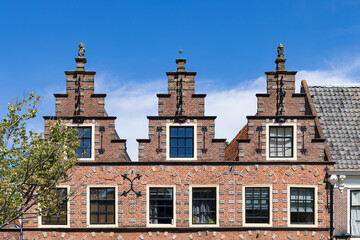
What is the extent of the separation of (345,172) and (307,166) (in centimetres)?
155

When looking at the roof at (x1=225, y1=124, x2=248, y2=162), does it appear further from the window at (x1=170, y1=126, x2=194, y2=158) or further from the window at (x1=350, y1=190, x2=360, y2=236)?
the window at (x1=350, y1=190, x2=360, y2=236)

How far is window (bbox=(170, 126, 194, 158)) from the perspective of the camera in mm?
21047

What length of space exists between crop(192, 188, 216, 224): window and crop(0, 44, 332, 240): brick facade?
0.25m

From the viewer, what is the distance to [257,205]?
819 inches

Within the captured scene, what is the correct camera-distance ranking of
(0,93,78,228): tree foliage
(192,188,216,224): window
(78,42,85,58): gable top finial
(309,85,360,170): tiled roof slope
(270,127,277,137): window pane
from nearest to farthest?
(0,93,78,228): tree foliage, (192,188,216,224): window, (270,127,277,137): window pane, (309,85,360,170): tiled roof slope, (78,42,85,58): gable top finial

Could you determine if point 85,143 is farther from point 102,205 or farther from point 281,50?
point 281,50

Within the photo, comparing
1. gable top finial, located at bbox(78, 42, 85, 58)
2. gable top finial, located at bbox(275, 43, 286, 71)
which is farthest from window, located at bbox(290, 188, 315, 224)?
gable top finial, located at bbox(78, 42, 85, 58)

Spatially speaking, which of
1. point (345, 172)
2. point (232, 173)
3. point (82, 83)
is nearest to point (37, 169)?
point (82, 83)

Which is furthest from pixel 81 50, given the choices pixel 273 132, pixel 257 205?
pixel 257 205

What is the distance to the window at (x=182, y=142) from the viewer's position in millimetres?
21047

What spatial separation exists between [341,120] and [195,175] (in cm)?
753

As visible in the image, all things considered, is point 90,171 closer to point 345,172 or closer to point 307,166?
point 307,166

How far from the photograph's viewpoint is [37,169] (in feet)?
54.0

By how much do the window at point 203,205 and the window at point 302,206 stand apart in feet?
11.0
